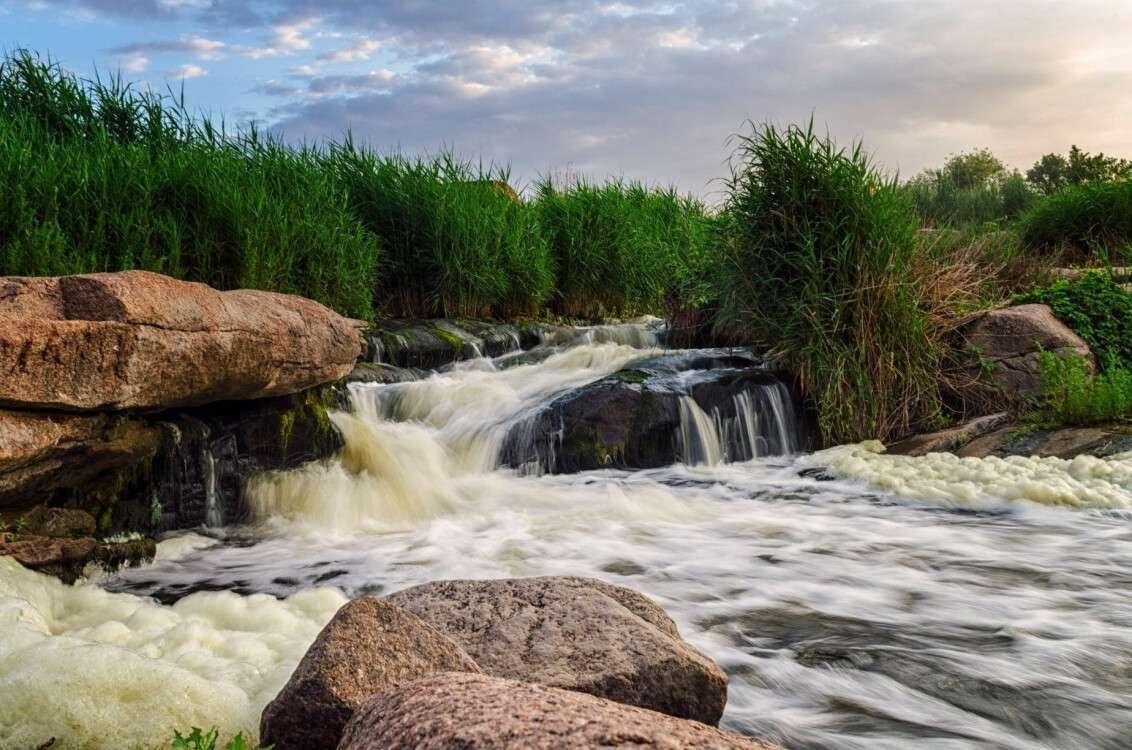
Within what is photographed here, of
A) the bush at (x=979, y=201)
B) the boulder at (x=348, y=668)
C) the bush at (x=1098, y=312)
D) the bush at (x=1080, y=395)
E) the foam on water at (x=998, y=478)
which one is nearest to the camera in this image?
the boulder at (x=348, y=668)

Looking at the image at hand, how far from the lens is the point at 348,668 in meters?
2.21

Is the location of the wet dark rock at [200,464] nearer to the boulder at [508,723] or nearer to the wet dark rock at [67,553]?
the wet dark rock at [67,553]

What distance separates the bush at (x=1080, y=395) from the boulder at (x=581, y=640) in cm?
542

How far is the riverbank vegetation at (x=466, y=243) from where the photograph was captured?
7.55 meters

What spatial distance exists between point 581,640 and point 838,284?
Result: 5.71m

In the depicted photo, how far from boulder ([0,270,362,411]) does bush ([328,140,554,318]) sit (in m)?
5.12

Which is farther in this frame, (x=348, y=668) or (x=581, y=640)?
(x=581, y=640)

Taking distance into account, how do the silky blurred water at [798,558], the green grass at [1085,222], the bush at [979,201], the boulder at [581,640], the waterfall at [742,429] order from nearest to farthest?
the boulder at [581,640], the silky blurred water at [798,558], the waterfall at [742,429], the green grass at [1085,222], the bush at [979,201]

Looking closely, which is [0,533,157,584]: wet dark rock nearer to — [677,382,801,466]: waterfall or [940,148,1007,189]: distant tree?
[677,382,801,466]: waterfall

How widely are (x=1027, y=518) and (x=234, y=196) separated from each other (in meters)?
7.11

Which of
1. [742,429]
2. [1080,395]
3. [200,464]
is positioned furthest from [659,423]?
[200,464]

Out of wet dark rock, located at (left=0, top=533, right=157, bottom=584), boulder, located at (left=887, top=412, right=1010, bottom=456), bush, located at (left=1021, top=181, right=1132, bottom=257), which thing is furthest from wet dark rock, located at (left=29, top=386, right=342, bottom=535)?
bush, located at (left=1021, top=181, right=1132, bottom=257)

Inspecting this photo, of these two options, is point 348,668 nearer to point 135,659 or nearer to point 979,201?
point 135,659

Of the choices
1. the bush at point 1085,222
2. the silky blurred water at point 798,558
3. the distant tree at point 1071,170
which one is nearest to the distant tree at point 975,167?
the distant tree at point 1071,170
